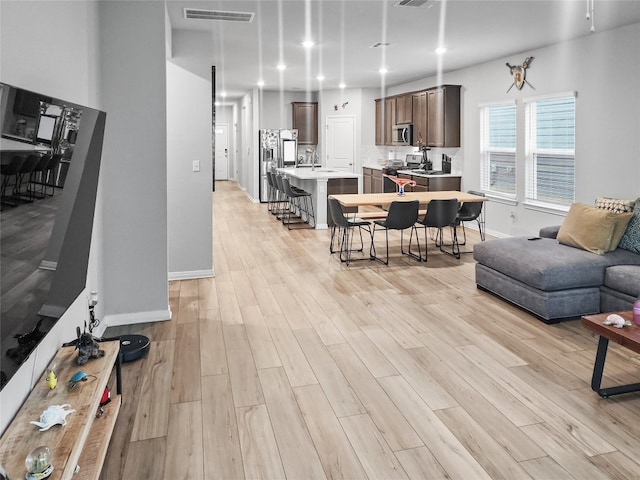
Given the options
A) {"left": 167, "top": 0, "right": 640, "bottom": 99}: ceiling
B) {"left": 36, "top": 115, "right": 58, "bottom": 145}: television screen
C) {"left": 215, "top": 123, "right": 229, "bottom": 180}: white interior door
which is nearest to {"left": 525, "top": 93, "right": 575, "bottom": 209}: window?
{"left": 167, "top": 0, "right": 640, "bottom": 99}: ceiling

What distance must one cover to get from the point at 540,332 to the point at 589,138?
3.33 m

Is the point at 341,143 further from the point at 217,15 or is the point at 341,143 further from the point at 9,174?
the point at 9,174

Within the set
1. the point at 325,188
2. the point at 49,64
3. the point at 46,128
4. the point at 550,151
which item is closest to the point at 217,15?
the point at 49,64

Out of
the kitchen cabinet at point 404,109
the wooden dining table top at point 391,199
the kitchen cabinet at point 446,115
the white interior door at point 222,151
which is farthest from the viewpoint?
the white interior door at point 222,151

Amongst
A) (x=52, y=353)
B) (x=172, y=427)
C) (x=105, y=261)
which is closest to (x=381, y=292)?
(x=105, y=261)

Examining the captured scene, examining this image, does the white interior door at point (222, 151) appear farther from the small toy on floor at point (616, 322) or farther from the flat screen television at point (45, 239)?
the small toy on floor at point (616, 322)

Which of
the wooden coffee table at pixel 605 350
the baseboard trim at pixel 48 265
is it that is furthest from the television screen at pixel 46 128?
the wooden coffee table at pixel 605 350

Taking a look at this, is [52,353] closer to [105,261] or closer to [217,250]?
[105,261]

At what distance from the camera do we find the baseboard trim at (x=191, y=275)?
5.60 m

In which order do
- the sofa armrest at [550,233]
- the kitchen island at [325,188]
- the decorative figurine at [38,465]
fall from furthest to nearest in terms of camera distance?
the kitchen island at [325,188], the sofa armrest at [550,233], the decorative figurine at [38,465]

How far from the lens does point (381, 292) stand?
516 cm

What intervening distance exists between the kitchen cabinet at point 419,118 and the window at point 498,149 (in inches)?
52.8

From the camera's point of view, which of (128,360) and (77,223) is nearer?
(77,223)

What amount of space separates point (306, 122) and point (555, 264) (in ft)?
30.1
